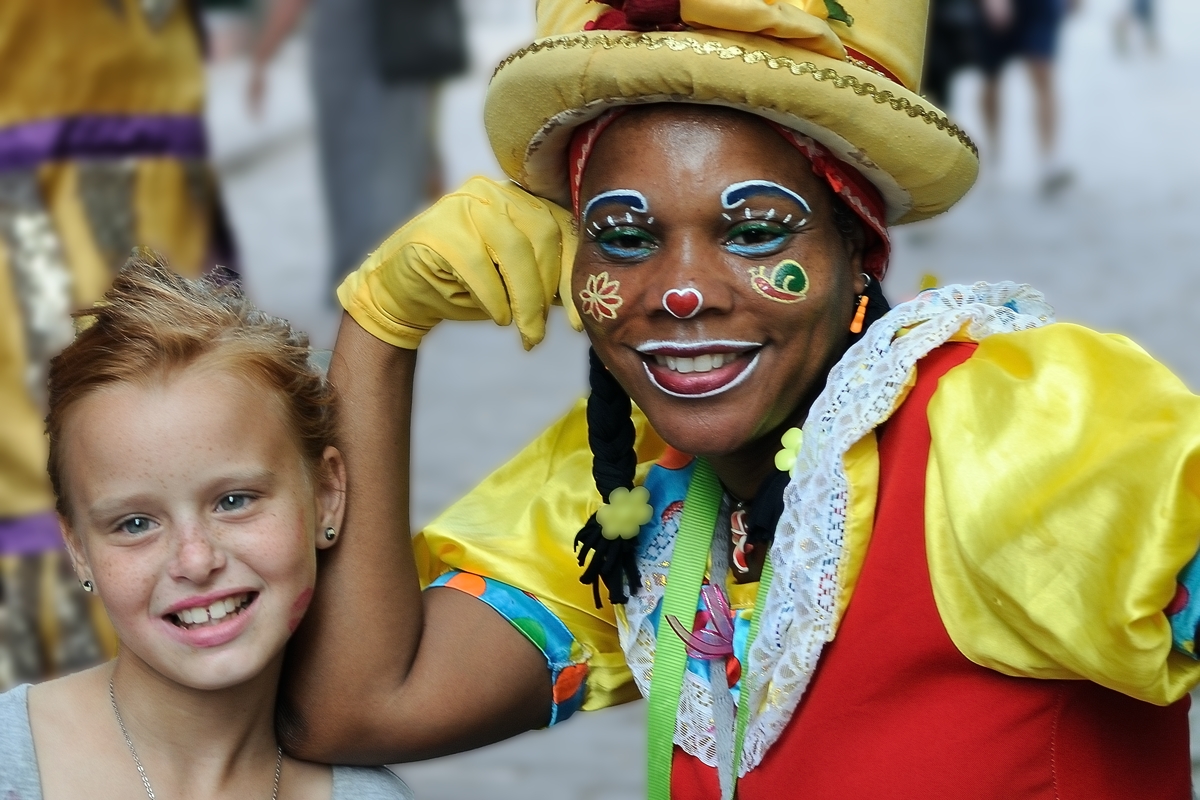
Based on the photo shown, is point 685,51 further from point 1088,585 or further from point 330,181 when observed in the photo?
point 330,181

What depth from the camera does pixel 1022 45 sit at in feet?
30.5

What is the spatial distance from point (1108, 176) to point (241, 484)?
373 inches

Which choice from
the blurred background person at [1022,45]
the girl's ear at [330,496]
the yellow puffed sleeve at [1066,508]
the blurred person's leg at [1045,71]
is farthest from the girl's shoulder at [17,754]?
the blurred person's leg at [1045,71]

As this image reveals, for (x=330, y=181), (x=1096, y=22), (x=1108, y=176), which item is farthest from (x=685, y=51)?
(x=1096, y=22)

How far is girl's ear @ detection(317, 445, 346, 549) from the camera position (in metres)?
2.08

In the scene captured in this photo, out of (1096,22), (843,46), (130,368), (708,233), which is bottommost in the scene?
(1096,22)

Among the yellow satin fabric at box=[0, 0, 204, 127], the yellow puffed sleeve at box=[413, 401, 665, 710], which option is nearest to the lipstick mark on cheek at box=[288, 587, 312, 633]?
the yellow puffed sleeve at box=[413, 401, 665, 710]

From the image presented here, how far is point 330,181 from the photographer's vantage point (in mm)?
7547

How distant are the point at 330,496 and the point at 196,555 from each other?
27cm

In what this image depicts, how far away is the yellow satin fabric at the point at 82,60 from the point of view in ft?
10.6

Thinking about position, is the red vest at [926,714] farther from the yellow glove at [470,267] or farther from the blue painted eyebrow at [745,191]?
the yellow glove at [470,267]

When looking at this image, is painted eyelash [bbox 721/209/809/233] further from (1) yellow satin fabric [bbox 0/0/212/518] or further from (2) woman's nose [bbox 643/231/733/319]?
(1) yellow satin fabric [bbox 0/0/212/518]

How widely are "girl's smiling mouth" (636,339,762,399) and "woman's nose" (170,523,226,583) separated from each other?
1.77 feet

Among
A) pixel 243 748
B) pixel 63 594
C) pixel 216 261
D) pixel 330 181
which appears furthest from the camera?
pixel 330 181
